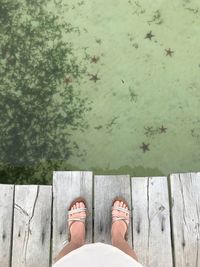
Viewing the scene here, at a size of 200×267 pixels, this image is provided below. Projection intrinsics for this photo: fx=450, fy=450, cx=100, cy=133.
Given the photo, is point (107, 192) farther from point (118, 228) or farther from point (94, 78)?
point (94, 78)

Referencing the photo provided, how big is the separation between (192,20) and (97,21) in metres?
0.57

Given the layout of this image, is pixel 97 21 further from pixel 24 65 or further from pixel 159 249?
pixel 159 249

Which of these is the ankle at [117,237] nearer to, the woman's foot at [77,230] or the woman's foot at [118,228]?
the woman's foot at [118,228]

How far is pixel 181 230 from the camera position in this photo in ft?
7.09

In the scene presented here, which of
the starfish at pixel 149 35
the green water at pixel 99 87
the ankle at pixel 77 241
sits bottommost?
the ankle at pixel 77 241

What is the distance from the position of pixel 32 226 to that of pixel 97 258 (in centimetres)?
45

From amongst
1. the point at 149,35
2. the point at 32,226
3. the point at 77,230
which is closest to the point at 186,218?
the point at 77,230

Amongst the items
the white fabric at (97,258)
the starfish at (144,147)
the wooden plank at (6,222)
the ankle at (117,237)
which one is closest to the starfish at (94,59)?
the starfish at (144,147)

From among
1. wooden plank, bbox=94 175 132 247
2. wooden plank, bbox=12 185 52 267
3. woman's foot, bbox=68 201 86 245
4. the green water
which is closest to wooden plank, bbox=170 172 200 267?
wooden plank, bbox=94 175 132 247

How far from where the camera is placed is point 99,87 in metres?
2.65

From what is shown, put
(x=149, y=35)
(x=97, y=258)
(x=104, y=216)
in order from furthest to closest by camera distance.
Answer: (x=149, y=35)
(x=104, y=216)
(x=97, y=258)

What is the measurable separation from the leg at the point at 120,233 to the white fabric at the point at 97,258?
0.13 meters

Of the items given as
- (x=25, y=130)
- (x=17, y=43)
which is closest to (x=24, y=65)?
(x=17, y=43)

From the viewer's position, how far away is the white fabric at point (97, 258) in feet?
5.96
